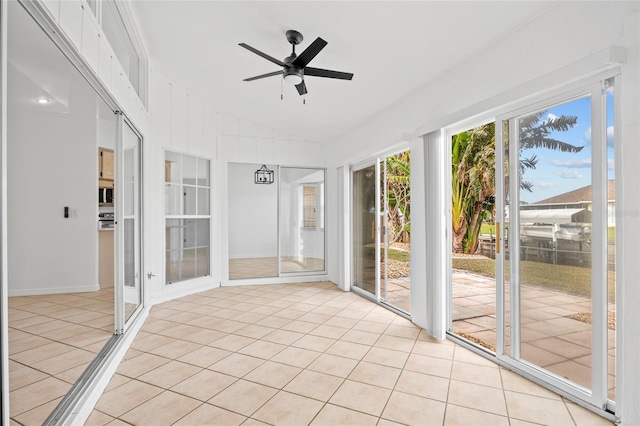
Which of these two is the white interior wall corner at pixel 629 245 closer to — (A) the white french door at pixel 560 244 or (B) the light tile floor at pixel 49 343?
(A) the white french door at pixel 560 244

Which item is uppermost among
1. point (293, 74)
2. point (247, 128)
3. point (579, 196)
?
point (247, 128)

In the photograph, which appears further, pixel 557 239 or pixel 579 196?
pixel 557 239

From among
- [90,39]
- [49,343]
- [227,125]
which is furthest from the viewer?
[227,125]

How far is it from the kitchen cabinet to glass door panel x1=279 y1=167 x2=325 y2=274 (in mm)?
2775

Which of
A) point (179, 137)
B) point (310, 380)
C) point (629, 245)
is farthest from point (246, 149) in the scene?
point (629, 245)

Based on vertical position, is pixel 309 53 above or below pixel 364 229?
above

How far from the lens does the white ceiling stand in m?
2.27

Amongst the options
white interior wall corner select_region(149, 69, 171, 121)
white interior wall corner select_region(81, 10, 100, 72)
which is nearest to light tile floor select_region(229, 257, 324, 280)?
white interior wall corner select_region(149, 69, 171, 121)

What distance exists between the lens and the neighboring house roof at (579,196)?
1.83 meters

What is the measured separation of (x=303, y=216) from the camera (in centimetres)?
600

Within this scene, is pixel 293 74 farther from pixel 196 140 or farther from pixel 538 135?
pixel 196 140

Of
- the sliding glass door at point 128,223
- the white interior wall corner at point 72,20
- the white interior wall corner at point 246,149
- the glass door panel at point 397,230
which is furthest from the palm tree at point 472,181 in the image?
the white interior wall corner at point 72,20

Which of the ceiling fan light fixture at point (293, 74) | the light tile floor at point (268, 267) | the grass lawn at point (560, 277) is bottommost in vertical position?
the light tile floor at point (268, 267)

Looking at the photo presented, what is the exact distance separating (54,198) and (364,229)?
12.3 feet
